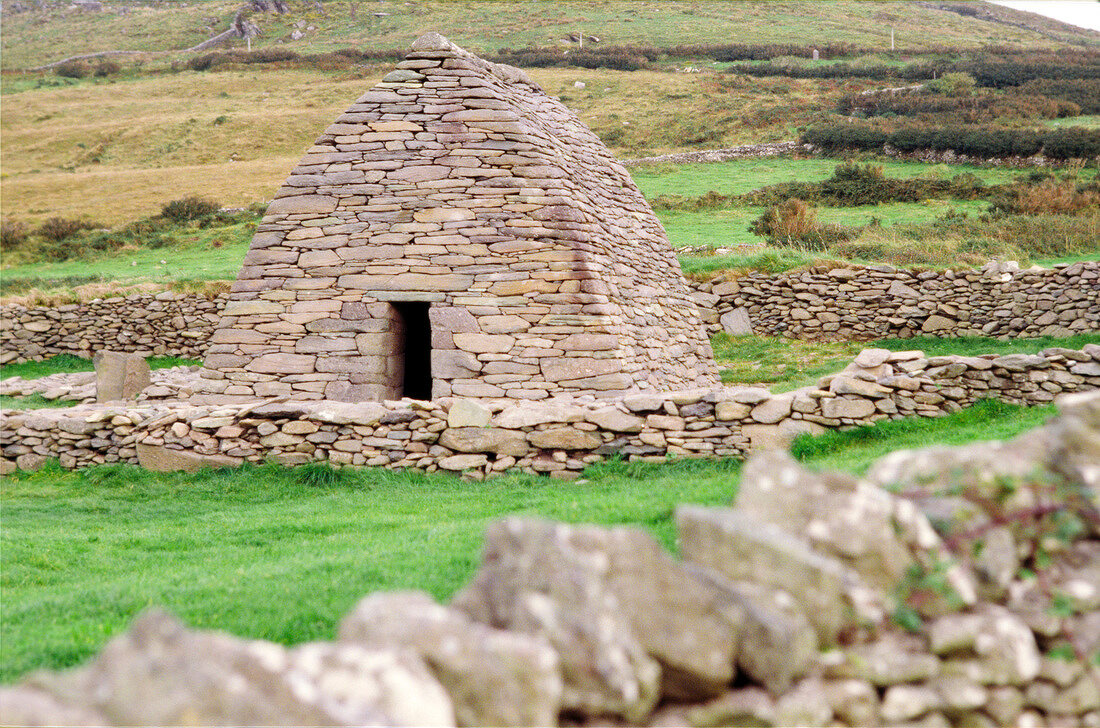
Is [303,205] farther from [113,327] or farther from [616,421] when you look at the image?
[113,327]

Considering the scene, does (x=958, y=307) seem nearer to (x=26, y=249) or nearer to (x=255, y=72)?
(x=26, y=249)

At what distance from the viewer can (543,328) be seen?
999cm

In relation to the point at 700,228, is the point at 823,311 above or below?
below

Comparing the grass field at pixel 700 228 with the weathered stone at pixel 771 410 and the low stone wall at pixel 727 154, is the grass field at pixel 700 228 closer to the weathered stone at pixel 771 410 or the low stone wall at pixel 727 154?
the low stone wall at pixel 727 154

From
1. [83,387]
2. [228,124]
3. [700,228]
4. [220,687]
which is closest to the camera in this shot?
[220,687]

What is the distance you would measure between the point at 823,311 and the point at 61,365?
16.6 m

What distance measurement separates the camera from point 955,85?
42.9 metres

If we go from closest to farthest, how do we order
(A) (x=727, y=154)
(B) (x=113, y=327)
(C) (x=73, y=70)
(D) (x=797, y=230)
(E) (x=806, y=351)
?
1. (E) (x=806, y=351)
2. (B) (x=113, y=327)
3. (D) (x=797, y=230)
4. (A) (x=727, y=154)
5. (C) (x=73, y=70)

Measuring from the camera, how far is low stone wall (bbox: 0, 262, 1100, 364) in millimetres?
15656

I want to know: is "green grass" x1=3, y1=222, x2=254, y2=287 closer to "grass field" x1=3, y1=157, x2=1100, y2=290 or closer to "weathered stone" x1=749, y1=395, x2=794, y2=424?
"grass field" x1=3, y1=157, x2=1100, y2=290

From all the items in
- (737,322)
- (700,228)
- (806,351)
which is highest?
(700,228)

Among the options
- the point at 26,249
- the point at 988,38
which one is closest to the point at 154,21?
the point at 26,249

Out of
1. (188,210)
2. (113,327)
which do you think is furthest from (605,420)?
(188,210)

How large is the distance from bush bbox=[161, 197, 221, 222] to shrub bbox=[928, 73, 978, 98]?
33.3 m
